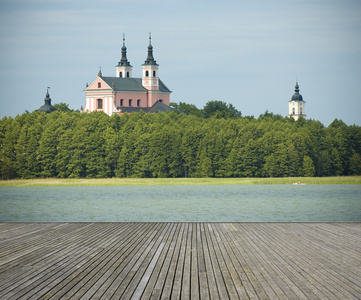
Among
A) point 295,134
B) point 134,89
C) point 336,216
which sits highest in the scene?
point 134,89

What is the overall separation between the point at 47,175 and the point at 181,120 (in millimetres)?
23651

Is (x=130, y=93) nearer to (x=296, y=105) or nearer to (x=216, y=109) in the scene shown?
(x=216, y=109)

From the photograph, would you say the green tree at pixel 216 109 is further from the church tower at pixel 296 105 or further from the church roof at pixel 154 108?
the church tower at pixel 296 105

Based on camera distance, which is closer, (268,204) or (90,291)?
(90,291)

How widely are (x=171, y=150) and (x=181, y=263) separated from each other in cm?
6651

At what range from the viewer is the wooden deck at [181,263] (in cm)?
879

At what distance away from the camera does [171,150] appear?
77562 mm

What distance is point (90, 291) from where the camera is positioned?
8.73 meters

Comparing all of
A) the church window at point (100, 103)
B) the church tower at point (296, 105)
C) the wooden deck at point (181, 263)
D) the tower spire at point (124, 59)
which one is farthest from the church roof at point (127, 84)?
the wooden deck at point (181, 263)

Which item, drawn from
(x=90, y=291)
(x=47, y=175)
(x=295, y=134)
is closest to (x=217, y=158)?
(x=295, y=134)

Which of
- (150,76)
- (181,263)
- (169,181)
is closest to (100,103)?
(150,76)

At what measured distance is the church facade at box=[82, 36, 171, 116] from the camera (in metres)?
114

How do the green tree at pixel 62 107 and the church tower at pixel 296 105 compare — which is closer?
the green tree at pixel 62 107

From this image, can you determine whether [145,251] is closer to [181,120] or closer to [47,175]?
[47,175]
